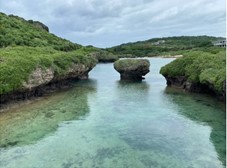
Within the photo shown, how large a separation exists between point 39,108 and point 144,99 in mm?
9498

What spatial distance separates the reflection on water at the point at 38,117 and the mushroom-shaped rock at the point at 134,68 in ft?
48.6

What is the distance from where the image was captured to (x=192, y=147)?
46.9ft

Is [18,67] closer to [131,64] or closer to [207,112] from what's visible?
[207,112]

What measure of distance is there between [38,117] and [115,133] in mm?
6439

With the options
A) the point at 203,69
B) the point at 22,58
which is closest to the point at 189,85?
the point at 203,69

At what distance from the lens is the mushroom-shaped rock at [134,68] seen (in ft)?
137

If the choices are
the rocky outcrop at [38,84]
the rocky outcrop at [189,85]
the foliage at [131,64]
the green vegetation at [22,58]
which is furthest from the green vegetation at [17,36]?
the rocky outcrop at [189,85]

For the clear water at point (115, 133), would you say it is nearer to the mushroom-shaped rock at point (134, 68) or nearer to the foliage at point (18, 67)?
the foliage at point (18, 67)

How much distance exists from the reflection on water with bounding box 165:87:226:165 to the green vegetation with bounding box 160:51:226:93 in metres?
1.49

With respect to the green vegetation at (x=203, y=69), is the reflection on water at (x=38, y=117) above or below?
below

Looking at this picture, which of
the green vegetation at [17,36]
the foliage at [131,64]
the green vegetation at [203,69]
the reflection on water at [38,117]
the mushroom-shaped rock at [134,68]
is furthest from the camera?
the mushroom-shaped rock at [134,68]

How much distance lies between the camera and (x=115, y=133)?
55.1 ft

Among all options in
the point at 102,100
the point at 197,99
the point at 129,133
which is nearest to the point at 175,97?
the point at 197,99

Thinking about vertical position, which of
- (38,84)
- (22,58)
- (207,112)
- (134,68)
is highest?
(22,58)
